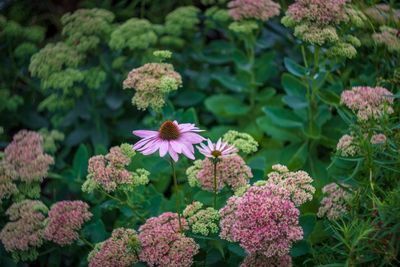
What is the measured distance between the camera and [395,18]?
251 cm

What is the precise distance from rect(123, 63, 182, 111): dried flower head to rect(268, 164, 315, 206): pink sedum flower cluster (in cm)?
49

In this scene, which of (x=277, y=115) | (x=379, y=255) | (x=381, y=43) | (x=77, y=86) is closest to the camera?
(x=379, y=255)

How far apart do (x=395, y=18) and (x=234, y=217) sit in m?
1.38

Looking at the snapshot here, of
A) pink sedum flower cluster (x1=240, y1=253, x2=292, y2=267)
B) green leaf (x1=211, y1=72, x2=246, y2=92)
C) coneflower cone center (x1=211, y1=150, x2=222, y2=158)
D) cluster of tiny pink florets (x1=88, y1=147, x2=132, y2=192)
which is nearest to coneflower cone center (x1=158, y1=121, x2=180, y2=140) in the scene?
coneflower cone center (x1=211, y1=150, x2=222, y2=158)

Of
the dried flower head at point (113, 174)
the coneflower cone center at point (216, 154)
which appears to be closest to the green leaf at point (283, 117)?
the dried flower head at point (113, 174)

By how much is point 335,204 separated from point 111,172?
0.71 meters

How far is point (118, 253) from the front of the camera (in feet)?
5.57

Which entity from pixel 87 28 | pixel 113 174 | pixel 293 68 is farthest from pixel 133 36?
pixel 113 174

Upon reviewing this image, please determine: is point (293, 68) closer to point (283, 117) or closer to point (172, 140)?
point (283, 117)

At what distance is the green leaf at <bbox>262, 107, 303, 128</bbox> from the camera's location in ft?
8.45

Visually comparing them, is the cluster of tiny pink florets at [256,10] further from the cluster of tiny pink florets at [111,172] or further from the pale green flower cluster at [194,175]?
the cluster of tiny pink florets at [111,172]

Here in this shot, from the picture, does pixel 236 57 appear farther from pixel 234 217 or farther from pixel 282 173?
pixel 234 217

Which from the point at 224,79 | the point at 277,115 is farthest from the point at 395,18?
the point at 224,79

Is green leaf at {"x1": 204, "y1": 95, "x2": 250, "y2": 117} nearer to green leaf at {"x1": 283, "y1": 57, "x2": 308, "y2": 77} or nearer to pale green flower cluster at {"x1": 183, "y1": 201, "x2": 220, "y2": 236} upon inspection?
green leaf at {"x1": 283, "y1": 57, "x2": 308, "y2": 77}
